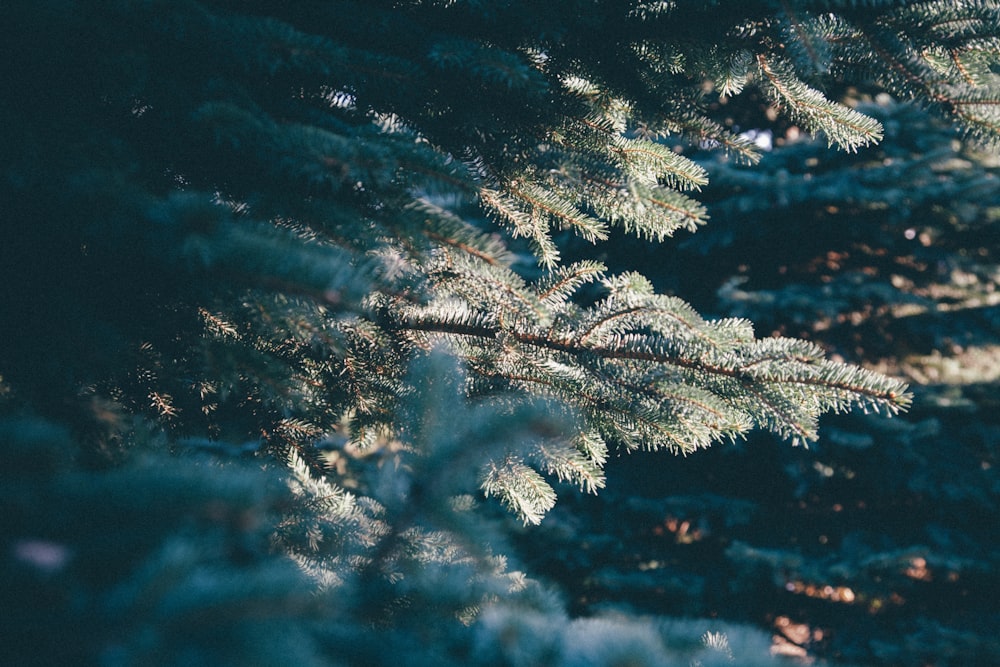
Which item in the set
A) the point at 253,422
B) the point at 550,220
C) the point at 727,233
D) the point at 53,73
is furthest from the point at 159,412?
the point at 727,233

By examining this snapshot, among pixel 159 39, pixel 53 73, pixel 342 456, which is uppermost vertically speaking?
pixel 342 456

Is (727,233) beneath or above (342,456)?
above

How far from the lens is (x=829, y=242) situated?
3850mm

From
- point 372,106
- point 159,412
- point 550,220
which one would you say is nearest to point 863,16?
point 550,220

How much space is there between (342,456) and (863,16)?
481cm

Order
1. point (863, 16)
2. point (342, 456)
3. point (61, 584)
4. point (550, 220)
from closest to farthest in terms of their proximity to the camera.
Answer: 1. point (61, 584)
2. point (863, 16)
3. point (550, 220)
4. point (342, 456)

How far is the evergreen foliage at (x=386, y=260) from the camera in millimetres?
700

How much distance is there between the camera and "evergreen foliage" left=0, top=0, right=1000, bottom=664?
700mm

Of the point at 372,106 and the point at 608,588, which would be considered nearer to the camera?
the point at 372,106

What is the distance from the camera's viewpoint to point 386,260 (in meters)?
1.01

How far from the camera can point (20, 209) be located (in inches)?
36.3

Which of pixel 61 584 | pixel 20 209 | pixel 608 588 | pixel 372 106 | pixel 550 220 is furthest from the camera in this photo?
pixel 608 588

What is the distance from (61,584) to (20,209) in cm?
74

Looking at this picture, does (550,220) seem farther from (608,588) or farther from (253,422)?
(608,588)
